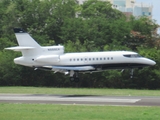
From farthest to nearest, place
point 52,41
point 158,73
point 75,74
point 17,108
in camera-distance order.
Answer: point 52,41
point 158,73
point 75,74
point 17,108

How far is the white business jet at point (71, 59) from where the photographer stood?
2034 inches

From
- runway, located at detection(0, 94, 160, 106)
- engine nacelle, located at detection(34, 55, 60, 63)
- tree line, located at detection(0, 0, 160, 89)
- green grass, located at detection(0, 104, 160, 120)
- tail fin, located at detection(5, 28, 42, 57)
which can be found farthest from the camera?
tree line, located at detection(0, 0, 160, 89)

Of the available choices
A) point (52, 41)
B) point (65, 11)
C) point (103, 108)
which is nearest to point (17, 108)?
point (103, 108)

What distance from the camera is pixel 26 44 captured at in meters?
53.0

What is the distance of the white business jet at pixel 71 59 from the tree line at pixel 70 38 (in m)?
6.88

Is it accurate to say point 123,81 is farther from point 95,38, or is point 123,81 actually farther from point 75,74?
point 95,38

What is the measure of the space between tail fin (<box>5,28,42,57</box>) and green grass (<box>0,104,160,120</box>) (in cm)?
2471

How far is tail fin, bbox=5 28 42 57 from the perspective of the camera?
52281mm

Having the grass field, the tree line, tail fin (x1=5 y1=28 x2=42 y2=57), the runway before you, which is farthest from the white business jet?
the grass field

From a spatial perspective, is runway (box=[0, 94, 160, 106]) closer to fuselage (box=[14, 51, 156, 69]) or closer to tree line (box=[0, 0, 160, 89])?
fuselage (box=[14, 51, 156, 69])

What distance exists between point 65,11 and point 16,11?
791cm

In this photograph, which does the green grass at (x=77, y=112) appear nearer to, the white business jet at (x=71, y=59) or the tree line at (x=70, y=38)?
the white business jet at (x=71, y=59)

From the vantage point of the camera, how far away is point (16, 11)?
8100cm

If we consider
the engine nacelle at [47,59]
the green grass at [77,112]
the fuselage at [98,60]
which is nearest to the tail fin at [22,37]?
the fuselage at [98,60]
